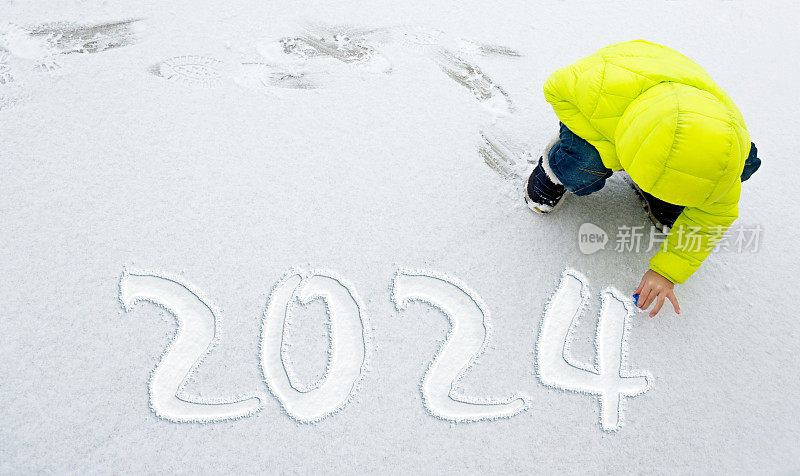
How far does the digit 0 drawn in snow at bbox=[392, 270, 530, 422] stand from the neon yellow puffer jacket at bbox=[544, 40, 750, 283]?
31cm

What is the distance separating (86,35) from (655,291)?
4.41ft

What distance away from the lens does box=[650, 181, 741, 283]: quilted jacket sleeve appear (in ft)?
2.37

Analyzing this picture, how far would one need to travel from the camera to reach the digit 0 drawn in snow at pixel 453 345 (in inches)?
30.0

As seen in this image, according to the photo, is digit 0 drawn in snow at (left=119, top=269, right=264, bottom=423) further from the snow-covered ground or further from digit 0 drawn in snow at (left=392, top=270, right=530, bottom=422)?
digit 0 drawn in snow at (left=392, top=270, right=530, bottom=422)

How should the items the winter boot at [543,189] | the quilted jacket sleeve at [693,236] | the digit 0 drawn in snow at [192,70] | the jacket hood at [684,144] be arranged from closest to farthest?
the jacket hood at [684,144] → the quilted jacket sleeve at [693,236] → the winter boot at [543,189] → the digit 0 drawn in snow at [192,70]

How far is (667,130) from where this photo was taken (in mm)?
601

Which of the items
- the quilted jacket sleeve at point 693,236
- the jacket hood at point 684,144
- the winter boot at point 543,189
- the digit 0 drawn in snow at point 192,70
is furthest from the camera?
the digit 0 drawn in snow at point 192,70

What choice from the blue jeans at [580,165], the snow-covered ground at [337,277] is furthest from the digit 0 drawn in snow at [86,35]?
the blue jeans at [580,165]

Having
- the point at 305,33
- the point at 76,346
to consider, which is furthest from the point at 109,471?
the point at 305,33

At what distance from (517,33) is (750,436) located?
39.2 inches

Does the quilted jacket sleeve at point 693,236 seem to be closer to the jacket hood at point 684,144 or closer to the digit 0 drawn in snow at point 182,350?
the jacket hood at point 684,144

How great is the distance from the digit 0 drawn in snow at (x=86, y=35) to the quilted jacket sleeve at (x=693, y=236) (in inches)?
48.0

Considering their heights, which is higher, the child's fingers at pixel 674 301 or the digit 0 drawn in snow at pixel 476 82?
the digit 0 drawn in snow at pixel 476 82

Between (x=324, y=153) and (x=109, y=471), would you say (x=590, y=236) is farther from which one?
(x=109, y=471)
